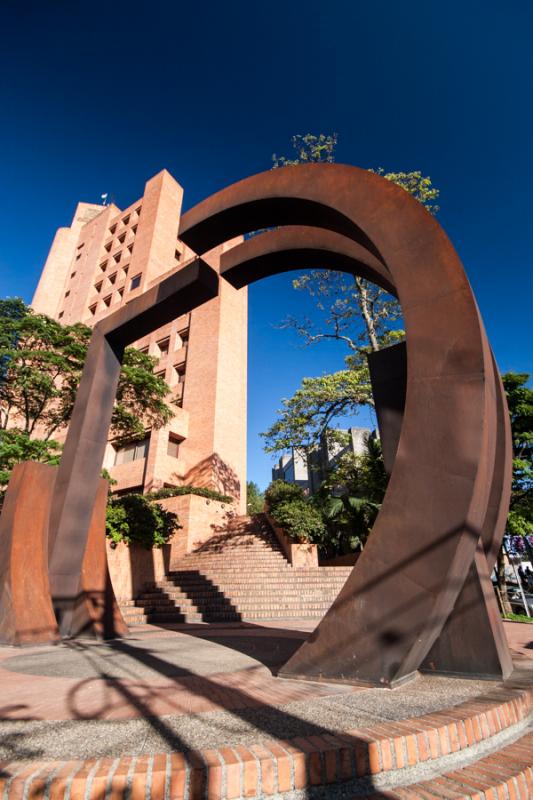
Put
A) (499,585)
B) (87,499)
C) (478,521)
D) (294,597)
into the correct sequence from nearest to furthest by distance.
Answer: (478,521) → (87,499) → (294,597) → (499,585)

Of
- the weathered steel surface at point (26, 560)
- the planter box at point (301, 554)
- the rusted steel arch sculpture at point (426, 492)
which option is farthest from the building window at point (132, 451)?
the rusted steel arch sculpture at point (426, 492)

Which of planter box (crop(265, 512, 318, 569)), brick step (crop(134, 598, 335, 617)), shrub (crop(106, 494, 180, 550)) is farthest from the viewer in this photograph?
planter box (crop(265, 512, 318, 569))

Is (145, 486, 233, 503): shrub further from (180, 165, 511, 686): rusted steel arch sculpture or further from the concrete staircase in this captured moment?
(180, 165, 511, 686): rusted steel arch sculpture

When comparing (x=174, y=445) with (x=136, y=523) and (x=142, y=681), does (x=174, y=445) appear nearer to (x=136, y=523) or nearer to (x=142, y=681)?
(x=136, y=523)

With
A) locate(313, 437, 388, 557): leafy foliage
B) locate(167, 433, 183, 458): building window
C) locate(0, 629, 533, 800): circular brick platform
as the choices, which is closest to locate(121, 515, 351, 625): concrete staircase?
locate(313, 437, 388, 557): leafy foliage

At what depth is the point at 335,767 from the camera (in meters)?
1.70

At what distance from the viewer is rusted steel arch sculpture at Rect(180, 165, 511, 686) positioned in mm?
2836

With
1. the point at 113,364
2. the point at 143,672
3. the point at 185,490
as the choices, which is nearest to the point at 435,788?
the point at 143,672

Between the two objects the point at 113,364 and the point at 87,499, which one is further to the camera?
the point at 113,364

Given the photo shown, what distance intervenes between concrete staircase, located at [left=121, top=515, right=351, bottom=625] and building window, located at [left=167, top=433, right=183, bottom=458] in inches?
307

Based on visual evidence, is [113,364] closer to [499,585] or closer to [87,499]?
[87,499]

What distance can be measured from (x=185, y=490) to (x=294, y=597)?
26.2ft

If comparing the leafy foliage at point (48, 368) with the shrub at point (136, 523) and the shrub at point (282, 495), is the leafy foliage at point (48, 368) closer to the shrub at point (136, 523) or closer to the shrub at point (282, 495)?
the shrub at point (136, 523)

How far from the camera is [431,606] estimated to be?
9.02ft
